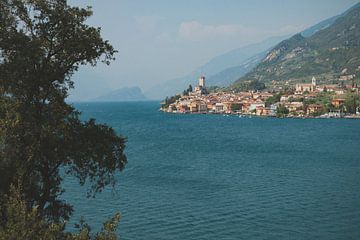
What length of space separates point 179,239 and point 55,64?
1941 cm

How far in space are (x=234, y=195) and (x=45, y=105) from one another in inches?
1246

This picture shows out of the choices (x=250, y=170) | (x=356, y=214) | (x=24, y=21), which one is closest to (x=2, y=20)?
(x=24, y=21)

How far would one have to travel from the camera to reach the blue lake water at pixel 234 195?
3316 cm

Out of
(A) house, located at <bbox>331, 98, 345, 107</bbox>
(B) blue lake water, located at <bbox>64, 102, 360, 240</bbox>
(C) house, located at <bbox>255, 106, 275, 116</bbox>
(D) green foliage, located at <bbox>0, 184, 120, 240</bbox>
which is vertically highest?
(A) house, located at <bbox>331, 98, 345, 107</bbox>

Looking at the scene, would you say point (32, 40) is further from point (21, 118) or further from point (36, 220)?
point (36, 220)

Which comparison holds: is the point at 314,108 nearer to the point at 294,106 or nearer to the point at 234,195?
the point at 294,106

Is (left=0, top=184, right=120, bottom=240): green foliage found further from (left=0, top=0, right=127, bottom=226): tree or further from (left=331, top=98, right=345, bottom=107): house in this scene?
(left=331, top=98, right=345, bottom=107): house

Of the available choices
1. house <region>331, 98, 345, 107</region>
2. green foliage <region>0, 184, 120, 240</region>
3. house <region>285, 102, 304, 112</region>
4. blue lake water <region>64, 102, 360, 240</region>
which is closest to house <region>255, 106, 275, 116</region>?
house <region>285, 102, 304, 112</region>

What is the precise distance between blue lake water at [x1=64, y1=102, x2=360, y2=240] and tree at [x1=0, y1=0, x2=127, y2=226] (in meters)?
17.7

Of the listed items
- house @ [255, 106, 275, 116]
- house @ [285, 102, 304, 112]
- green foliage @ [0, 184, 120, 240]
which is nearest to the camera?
green foliage @ [0, 184, 120, 240]

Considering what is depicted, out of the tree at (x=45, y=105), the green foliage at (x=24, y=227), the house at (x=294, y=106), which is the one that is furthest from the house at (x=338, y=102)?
the green foliage at (x=24, y=227)

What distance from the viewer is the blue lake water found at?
109 feet

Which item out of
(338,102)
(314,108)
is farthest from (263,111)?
(338,102)

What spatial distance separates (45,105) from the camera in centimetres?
1460
